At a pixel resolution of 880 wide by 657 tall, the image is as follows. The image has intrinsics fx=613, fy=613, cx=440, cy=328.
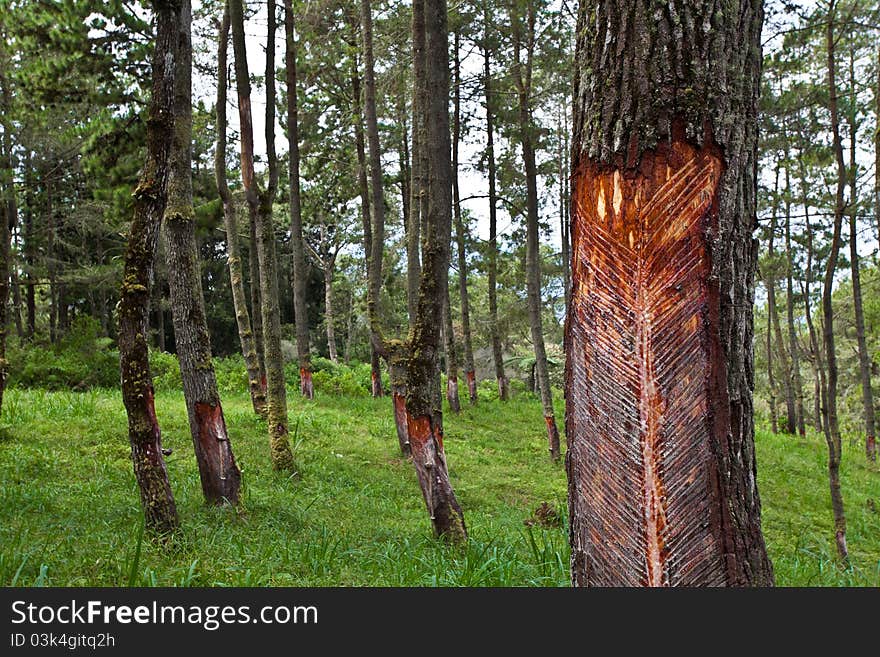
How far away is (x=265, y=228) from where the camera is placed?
877 cm

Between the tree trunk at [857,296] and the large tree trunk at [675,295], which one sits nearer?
the large tree trunk at [675,295]

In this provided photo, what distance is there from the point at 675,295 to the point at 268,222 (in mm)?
7568

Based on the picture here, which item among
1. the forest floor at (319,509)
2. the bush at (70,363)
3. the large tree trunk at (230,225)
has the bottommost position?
the forest floor at (319,509)

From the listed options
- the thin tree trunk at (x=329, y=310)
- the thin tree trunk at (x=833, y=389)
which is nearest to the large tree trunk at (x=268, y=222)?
the thin tree trunk at (x=833, y=389)

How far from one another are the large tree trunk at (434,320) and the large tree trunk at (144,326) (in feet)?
6.86

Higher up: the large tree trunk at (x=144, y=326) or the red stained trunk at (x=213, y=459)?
the large tree trunk at (x=144, y=326)

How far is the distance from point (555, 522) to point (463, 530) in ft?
7.93

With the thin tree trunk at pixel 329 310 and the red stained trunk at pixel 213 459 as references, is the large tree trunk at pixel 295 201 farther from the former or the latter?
the thin tree trunk at pixel 329 310

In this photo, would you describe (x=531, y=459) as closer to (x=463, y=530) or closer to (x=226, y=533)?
(x=463, y=530)

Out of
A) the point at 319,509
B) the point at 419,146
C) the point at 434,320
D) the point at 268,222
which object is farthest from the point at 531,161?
the point at 319,509

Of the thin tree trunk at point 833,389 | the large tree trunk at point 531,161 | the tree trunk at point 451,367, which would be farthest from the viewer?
the tree trunk at point 451,367

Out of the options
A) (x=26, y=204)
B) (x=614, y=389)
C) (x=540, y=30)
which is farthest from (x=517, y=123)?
(x=26, y=204)

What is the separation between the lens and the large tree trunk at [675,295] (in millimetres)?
2025

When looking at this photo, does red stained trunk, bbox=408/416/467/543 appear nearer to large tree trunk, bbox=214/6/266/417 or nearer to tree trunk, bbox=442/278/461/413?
large tree trunk, bbox=214/6/266/417
